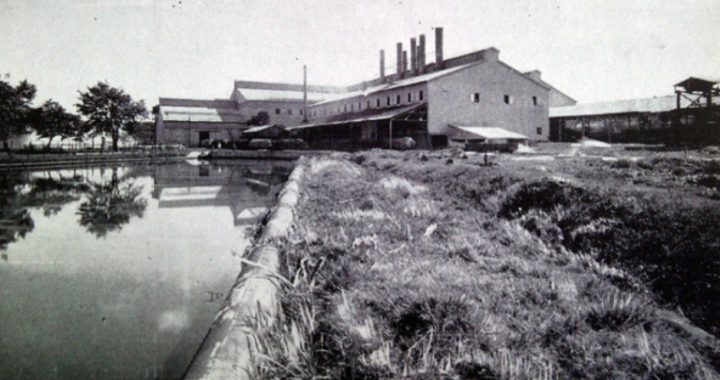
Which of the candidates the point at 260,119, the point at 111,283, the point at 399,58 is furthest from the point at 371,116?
the point at 111,283

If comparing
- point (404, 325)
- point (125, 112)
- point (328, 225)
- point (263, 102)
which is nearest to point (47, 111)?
point (125, 112)

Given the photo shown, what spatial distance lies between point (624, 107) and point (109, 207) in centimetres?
3397

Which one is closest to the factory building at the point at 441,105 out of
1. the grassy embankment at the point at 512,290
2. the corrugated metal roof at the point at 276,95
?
the corrugated metal roof at the point at 276,95

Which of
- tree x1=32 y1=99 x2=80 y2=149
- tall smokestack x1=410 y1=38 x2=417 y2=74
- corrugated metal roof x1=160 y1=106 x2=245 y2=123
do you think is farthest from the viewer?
corrugated metal roof x1=160 y1=106 x2=245 y2=123

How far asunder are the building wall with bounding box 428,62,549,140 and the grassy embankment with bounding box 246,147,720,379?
2139 cm

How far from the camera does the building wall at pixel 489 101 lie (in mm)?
27288

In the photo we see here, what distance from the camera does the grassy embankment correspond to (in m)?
2.40

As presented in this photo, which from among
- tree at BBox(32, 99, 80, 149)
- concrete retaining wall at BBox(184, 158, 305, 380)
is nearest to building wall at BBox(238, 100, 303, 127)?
tree at BBox(32, 99, 80, 149)

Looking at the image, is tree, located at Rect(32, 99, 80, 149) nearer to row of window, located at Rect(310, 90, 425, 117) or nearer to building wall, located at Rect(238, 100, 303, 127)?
building wall, located at Rect(238, 100, 303, 127)

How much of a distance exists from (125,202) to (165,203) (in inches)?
46.4

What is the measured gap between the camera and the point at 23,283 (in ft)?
16.9

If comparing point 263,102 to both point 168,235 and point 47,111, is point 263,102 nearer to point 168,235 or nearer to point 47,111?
point 47,111

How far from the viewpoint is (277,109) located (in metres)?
53.8

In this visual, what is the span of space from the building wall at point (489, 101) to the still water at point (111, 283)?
1855 centimetres
